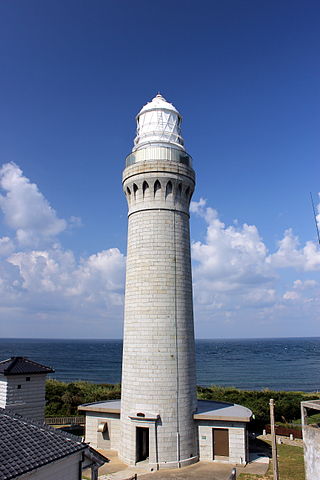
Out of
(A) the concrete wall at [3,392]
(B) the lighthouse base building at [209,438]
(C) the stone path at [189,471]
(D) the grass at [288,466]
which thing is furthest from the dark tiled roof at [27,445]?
(D) the grass at [288,466]

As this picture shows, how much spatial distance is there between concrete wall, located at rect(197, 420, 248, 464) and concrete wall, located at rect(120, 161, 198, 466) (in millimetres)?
405

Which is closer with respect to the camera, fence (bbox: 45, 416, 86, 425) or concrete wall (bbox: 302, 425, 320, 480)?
concrete wall (bbox: 302, 425, 320, 480)

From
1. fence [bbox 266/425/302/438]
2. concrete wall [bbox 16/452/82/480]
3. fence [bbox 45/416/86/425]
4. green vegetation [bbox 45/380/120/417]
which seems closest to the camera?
concrete wall [bbox 16/452/82/480]

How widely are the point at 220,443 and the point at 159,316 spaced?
251 inches

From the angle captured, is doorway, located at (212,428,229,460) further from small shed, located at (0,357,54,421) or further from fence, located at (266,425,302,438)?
small shed, located at (0,357,54,421)

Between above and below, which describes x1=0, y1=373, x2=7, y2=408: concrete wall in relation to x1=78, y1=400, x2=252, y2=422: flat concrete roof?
above

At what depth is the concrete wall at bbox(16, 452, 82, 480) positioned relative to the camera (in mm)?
8466

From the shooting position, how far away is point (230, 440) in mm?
16656

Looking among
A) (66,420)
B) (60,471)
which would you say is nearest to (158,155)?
(60,471)

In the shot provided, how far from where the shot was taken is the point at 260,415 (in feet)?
79.2

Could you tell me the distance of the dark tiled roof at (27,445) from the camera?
26.6 feet

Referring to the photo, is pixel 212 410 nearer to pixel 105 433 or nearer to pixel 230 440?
pixel 230 440

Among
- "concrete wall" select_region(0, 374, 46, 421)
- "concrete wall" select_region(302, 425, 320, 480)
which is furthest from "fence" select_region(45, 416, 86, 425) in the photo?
"concrete wall" select_region(302, 425, 320, 480)

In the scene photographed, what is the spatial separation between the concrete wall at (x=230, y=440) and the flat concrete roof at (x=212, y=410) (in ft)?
1.01
